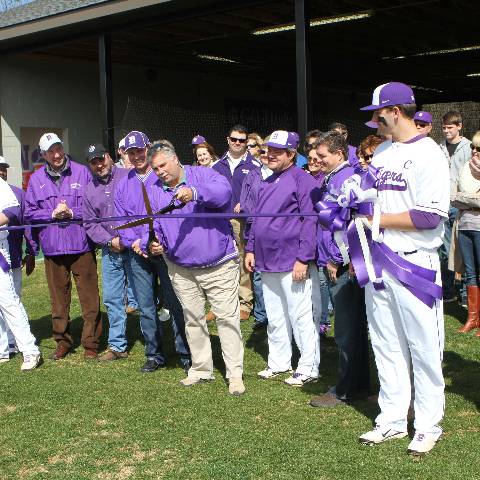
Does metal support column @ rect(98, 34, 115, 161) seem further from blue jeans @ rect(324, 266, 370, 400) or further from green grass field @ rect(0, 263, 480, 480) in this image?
blue jeans @ rect(324, 266, 370, 400)

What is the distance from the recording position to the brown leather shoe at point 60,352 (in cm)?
662

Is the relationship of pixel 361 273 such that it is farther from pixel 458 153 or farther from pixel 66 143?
pixel 66 143

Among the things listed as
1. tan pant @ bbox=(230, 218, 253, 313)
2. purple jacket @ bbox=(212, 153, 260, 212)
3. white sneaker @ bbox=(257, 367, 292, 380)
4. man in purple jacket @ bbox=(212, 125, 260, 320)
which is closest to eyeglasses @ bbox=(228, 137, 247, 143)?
man in purple jacket @ bbox=(212, 125, 260, 320)

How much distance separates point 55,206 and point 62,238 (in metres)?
0.30

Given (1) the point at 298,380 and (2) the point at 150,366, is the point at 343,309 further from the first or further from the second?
(2) the point at 150,366

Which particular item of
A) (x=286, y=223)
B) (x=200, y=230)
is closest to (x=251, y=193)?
(x=286, y=223)

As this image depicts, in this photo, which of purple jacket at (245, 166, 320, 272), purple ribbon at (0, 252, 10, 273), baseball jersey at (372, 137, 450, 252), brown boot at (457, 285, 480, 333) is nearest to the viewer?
baseball jersey at (372, 137, 450, 252)

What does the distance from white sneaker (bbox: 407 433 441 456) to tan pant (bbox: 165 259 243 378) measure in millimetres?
1718

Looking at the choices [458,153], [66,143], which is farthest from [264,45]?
[458,153]

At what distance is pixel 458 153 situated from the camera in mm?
7551

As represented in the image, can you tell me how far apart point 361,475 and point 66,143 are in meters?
12.8

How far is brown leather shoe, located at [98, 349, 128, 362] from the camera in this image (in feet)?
21.3

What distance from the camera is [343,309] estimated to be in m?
4.82

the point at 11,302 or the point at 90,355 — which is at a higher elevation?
the point at 11,302
